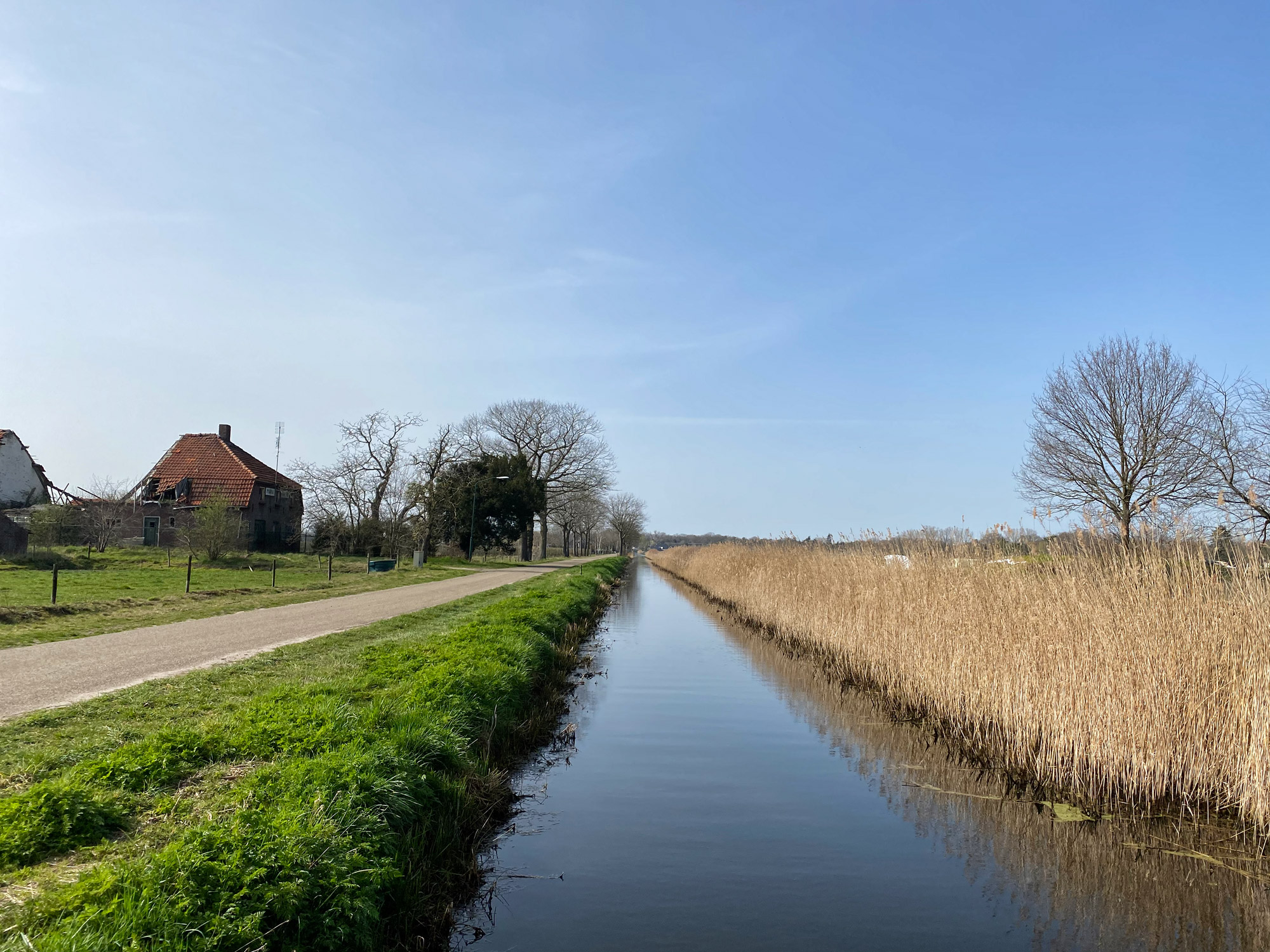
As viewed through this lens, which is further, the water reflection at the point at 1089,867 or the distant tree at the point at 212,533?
the distant tree at the point at 212,533

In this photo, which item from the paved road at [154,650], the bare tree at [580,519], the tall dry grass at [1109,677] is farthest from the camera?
the bare tree at [580,519]

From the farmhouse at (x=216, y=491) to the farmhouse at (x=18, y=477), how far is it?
4.60 m

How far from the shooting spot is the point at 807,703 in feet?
39.8

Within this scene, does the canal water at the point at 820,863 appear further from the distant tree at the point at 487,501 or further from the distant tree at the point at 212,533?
the distant tree at the point at 487,501

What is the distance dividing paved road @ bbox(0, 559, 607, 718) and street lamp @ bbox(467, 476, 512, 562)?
28206 mm

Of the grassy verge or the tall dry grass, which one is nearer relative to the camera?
the grassy verge

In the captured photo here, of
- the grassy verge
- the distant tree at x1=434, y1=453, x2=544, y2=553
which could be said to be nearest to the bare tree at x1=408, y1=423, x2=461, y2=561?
the distant tree at x1=434, y1=453, x2=544, y2=553

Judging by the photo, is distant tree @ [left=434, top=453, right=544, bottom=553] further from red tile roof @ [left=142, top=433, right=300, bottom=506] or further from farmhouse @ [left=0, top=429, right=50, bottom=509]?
farmhouse @ [left=0, top=429, right=50, bottom=509]

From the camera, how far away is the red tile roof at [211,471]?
148 feet

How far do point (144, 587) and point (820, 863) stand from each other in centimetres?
2026

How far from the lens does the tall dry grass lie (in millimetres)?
6516

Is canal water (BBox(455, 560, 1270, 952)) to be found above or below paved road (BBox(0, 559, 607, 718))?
below

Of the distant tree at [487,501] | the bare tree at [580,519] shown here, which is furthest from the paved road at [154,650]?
the bare tree at [580,519]

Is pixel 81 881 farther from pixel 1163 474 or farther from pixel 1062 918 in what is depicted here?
pixel 1163 474
